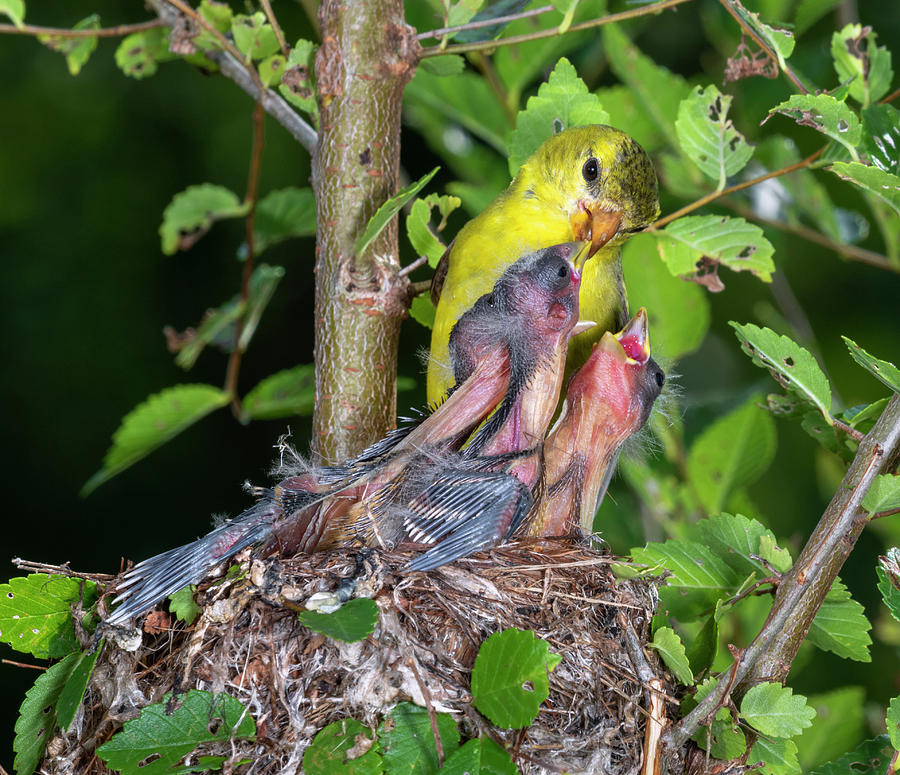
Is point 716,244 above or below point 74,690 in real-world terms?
above

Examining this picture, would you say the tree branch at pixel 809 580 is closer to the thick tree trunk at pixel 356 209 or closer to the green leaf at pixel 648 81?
the thick tree trunk at pixel 356 209

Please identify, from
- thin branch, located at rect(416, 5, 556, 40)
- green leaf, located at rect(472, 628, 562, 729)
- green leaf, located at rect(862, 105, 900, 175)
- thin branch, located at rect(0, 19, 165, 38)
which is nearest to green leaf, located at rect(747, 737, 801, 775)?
green leaf, located at rect(472, 628, 562, 729)

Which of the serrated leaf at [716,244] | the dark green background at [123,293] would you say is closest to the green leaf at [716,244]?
the serrated leaf at [716,244]

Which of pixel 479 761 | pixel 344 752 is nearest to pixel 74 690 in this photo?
pixel 344 752

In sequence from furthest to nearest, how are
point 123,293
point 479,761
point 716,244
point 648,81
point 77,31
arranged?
point 123,293
point 648,81
point 77,31
point 716,244
point 479,761

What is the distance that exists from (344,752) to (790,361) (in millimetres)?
670

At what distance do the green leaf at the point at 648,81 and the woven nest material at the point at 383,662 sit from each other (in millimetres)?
826

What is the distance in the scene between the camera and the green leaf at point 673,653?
121cm

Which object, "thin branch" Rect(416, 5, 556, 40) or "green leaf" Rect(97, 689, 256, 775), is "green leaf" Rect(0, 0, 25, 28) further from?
"green leaf" Rect(97, 689, 256, 775)

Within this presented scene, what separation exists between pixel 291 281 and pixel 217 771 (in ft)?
7.19

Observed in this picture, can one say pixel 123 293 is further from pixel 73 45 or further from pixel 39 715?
pixel 39 715

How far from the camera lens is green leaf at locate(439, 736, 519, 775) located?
3.35 ft

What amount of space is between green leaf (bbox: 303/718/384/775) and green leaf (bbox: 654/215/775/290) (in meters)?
0.79

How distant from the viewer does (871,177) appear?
1.12 m
